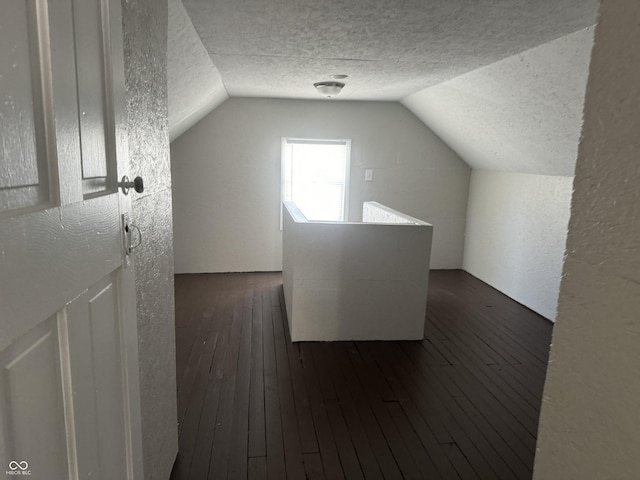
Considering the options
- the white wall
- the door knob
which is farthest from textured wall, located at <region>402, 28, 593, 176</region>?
the door knob

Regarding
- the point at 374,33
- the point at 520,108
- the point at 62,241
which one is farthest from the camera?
the point at 520,108

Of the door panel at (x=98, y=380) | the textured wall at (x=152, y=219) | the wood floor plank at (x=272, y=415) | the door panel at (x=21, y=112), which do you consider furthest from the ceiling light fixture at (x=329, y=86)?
the door panel at (x=21, y=112)

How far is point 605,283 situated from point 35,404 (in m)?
0.93

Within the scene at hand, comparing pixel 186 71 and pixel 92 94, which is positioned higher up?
pixel 186 71

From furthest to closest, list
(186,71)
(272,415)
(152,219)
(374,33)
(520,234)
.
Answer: (520,234), (186,71), (374,33), (272,415), (152,219)

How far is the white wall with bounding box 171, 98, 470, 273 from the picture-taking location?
485 cm

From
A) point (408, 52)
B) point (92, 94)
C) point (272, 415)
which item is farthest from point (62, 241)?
point (408, 52)

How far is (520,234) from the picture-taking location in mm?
4301

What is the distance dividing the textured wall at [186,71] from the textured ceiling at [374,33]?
2.5 inches

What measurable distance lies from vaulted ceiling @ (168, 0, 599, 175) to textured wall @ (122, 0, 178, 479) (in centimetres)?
68

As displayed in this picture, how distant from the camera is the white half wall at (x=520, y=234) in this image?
12.4 feet

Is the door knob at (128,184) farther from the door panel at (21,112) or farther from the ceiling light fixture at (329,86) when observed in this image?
the ceiling light fixture at (329,86)

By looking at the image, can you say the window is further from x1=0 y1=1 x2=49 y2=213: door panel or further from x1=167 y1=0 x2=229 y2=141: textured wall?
x1=0 y1=1 x2=49 y2=213: door panel

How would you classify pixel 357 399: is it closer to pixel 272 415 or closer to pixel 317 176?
pixel 272 415
